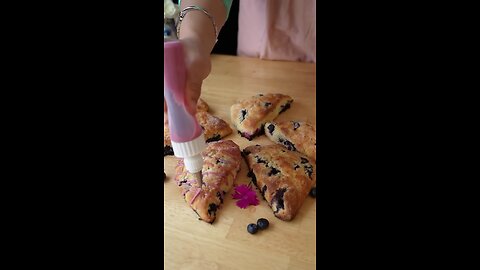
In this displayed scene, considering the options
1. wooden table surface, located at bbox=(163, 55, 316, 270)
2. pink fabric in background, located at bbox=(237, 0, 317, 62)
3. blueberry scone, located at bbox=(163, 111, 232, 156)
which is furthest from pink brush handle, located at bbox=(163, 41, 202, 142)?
pink fabric in background, located at bbox=(237, 0, 317, 62)

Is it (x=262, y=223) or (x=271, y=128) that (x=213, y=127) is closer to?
(x=271, y=128)

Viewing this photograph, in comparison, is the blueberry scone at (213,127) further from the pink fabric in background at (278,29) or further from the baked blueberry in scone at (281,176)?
the pink fabric in background at (278,29)

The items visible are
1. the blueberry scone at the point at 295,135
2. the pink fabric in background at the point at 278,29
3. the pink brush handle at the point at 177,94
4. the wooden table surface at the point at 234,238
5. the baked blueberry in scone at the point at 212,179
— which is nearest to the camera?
the pink brush handle at the point at 177,94

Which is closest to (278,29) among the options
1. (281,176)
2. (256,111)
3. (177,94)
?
(256,111)

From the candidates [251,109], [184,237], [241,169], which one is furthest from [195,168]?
[251,109]

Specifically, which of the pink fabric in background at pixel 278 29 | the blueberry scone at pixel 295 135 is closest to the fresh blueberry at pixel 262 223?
the blueberry scone at pixel 295 135

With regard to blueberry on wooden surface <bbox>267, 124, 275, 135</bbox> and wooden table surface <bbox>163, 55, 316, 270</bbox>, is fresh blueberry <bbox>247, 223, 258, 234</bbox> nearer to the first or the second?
wooden table surface <bbox>163, 55, 316, 270</bbox>
